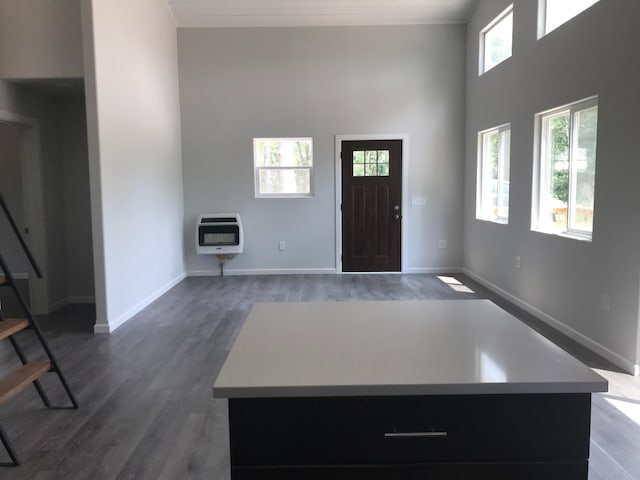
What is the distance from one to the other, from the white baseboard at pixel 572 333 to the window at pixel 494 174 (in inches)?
35.1

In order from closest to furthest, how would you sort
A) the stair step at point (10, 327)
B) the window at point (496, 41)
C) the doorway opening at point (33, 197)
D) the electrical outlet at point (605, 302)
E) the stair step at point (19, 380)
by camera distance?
1. the stair step at point (19, 380)
2. the stair step at point (10, 327)
3. the electrical outlet at point (605, 302)
4. the doorway opening at point (33, 197)
5. the window at point (496, 41)

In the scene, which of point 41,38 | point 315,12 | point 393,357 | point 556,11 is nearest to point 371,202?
point 315,12

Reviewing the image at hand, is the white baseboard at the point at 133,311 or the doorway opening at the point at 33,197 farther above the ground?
the doorway opening at the point at 33,197

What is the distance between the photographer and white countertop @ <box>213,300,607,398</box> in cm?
108

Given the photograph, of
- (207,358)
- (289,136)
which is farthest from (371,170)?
(207,358)

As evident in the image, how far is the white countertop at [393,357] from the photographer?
1080mm

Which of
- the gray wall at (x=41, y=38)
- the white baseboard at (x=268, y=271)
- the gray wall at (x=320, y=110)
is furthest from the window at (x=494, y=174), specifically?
the gray wall at (x=41, y=38)

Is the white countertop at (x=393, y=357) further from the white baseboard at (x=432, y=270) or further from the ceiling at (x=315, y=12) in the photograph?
the ceiling at (x=315, y=12)

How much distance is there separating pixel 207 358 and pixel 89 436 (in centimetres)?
127

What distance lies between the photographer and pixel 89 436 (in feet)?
8.75

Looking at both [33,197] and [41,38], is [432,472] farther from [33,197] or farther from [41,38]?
[33,197]

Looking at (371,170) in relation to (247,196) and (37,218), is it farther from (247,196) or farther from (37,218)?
(37,218)

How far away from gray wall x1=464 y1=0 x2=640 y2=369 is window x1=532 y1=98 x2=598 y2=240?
0.41 ft

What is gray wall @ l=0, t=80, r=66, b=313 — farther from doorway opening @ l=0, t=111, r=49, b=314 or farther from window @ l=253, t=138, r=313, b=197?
window @ l=253, t=138, r=313, b=197
